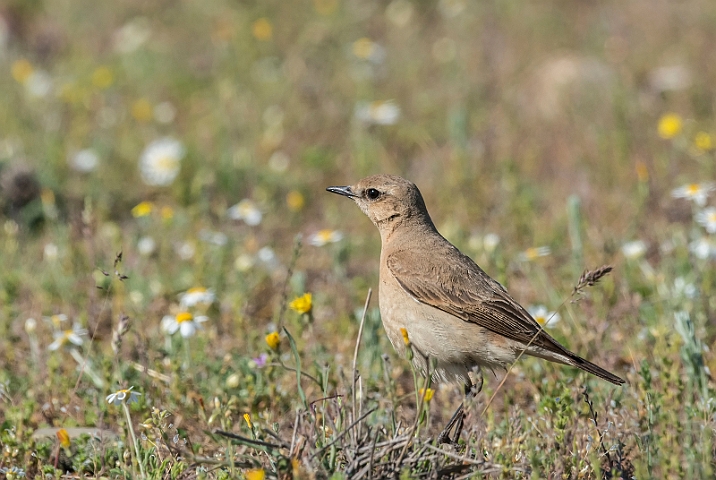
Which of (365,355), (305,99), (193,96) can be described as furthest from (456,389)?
(193,96)

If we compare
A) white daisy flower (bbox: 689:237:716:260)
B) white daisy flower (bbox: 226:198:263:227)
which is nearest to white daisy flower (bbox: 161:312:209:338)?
white daisy flower (bbox: 226:198:263:227)

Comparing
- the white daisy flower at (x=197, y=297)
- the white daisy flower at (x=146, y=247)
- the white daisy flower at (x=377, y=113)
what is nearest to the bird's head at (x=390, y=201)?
the white daisy flower at (x=197, y=297)

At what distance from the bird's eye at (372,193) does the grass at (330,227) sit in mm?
724

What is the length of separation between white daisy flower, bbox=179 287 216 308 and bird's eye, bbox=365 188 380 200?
1319 mm

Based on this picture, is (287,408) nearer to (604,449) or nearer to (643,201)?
(604,449)

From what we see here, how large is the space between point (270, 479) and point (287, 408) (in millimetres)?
1642

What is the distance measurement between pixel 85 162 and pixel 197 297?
10.8 feet

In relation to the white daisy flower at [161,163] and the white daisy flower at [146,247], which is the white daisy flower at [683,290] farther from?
the white daisy flower at [161,163]

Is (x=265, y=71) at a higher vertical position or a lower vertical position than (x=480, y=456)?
lower

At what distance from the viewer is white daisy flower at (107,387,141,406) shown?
4090 mm

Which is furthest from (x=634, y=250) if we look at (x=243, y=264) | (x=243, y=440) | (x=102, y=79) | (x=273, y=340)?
(x=102, y=79)

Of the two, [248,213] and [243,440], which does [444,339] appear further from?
[248,213]

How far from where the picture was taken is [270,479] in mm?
3652

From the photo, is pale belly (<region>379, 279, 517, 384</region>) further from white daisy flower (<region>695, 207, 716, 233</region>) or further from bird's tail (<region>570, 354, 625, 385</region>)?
white daisy flower (<region>695, 207, 716, 233</region>)
